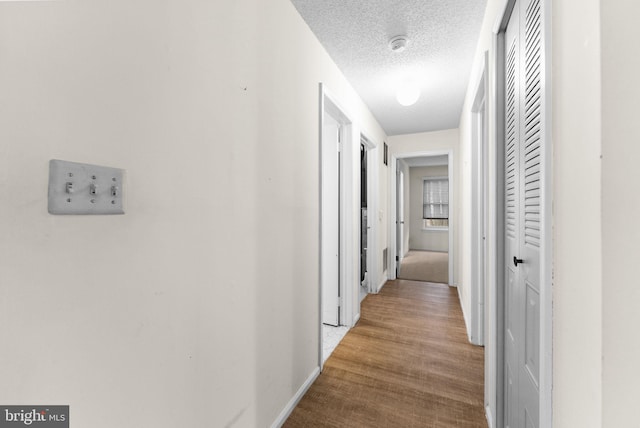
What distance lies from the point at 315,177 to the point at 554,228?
151 centimetres

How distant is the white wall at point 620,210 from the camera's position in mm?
463

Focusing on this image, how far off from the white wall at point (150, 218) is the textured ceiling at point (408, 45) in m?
0.49

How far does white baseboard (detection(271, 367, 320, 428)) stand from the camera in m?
1.55

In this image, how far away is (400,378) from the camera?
1.99 metres

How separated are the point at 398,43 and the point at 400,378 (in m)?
2.47

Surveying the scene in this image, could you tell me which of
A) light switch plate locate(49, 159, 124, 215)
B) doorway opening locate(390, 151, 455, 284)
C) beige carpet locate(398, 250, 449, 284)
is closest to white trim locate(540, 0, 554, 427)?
light switch plate locate(49, 159, 124, 215)

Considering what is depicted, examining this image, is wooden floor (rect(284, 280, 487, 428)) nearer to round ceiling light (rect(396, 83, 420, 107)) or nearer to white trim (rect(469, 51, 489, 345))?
white trim (rect(469, 51, 489, 345))

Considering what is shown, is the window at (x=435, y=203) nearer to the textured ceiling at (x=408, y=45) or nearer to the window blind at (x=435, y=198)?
the window blind at (x=435, y=198)

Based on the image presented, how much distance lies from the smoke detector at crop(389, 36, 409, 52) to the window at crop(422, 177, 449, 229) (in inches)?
259

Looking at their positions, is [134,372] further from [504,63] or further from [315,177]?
[504,63]

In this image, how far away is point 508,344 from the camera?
4.41ft

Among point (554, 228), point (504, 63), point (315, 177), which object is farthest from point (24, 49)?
point (504, 63)

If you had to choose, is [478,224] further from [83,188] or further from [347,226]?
[83,188]

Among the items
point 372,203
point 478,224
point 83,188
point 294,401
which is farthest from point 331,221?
point 83,188
